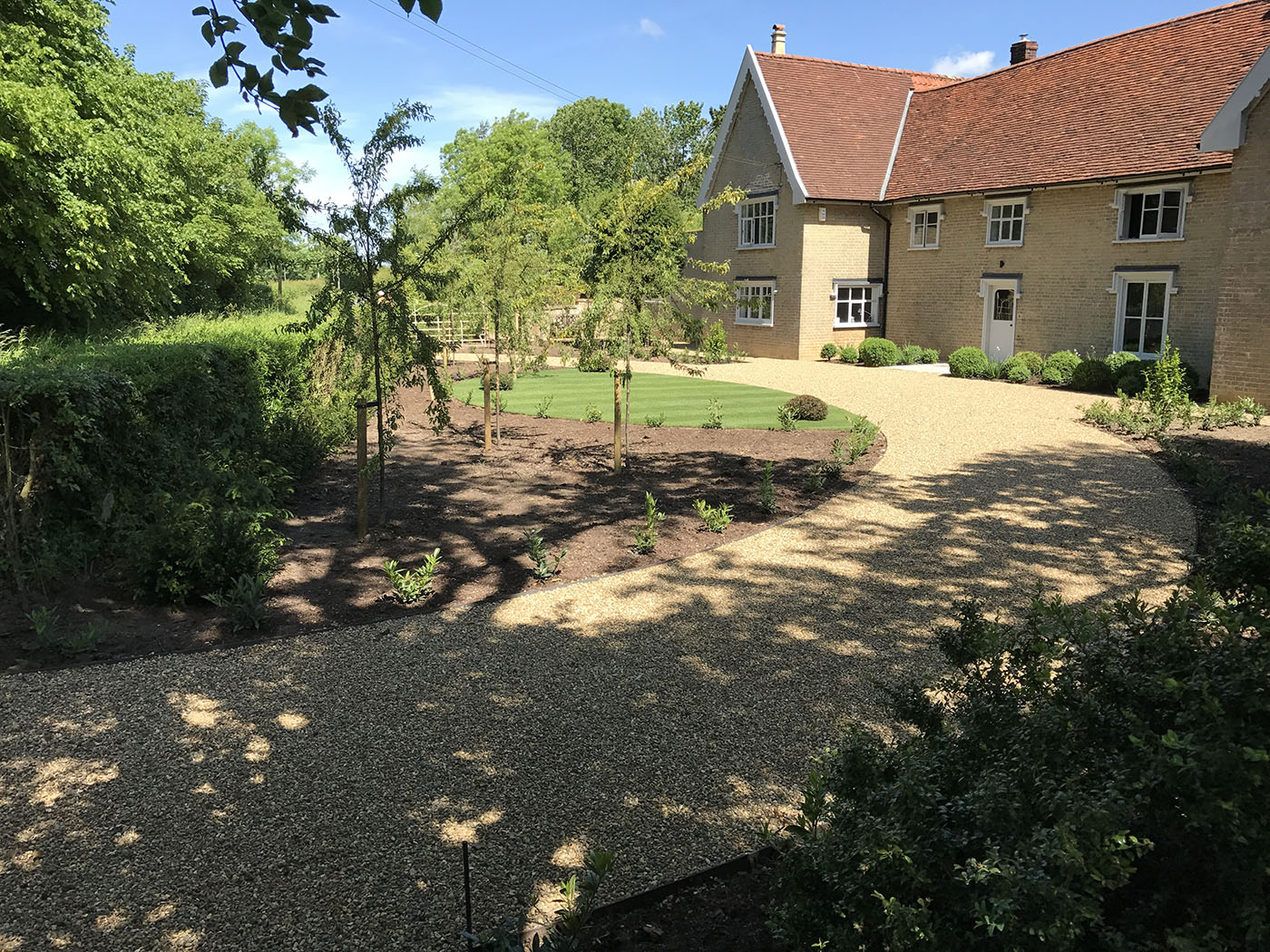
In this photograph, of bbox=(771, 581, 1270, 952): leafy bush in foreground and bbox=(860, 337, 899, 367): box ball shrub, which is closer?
bbox=(771, 581, 1270, 952): leafy bush in foreground

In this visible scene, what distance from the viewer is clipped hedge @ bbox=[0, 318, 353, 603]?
297 inches

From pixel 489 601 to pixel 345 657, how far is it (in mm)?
1551

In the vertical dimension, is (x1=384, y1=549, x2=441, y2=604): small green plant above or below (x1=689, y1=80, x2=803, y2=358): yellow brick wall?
below

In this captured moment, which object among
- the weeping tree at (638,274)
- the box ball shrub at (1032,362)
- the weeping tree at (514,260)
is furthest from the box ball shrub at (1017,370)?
the weeping tree at (638,274)

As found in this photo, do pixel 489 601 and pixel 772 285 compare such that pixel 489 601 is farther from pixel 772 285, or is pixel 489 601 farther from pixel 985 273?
pixel 772 285

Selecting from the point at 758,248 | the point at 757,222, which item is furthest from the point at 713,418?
the point at 757,222

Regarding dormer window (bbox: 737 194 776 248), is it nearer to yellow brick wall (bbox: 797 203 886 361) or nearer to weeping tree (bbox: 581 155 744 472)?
yellow brick wall (bbox: 797 203 886 361)

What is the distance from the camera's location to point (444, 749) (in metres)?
5.42

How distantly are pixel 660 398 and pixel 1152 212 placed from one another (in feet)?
43.9

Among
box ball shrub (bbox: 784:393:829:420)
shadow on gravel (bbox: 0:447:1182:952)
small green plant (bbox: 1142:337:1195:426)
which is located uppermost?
small green plant (bbox: 1142:337:1195:426)

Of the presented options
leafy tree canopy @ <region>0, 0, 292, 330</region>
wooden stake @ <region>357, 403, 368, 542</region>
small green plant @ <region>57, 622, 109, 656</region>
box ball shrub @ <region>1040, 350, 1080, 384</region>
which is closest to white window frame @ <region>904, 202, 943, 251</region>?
box ball shrub @ <region>1040, 350, 1080, 384</region>

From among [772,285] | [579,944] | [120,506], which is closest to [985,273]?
[772,285]

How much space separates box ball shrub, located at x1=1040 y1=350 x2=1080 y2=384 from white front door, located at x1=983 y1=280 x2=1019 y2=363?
108 inches

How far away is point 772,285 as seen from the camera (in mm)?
31734
